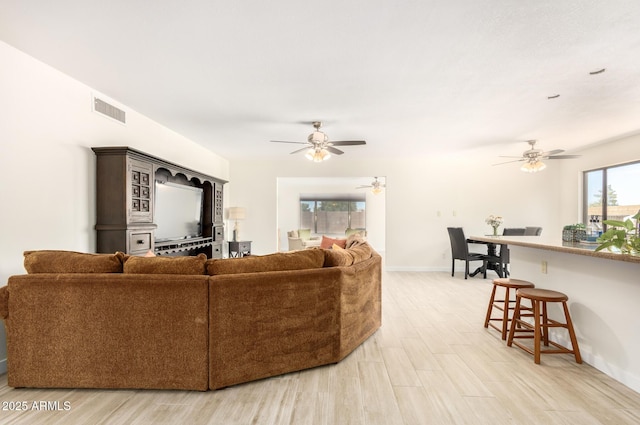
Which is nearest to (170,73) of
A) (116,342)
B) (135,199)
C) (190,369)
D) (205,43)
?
(205,43)

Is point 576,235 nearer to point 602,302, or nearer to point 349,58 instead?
point 602,302

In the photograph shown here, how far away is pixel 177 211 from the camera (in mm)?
4750

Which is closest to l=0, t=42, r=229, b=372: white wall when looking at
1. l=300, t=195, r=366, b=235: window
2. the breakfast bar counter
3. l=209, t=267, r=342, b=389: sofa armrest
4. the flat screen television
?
the flat screen television

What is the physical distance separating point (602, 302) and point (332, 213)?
9.34 m

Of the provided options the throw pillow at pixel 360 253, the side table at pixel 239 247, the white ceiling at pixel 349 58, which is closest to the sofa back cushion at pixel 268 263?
the throw pillow at pixel 360 253

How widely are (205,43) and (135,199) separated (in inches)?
73.1

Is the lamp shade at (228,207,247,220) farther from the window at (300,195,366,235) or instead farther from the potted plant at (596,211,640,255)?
the potted plant at (596,211,640,255)

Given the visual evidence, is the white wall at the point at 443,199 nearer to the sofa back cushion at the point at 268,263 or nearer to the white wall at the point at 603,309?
the white wall at the point at 603,309

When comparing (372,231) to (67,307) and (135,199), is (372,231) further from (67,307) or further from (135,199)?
(67,307)

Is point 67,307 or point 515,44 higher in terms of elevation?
point 515,44

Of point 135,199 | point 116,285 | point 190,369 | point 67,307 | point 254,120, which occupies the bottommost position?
point 190,369

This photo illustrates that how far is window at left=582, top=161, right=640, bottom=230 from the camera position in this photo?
213 inches

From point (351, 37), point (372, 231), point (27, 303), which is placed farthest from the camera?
point (372, 231)

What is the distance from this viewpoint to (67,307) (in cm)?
216
